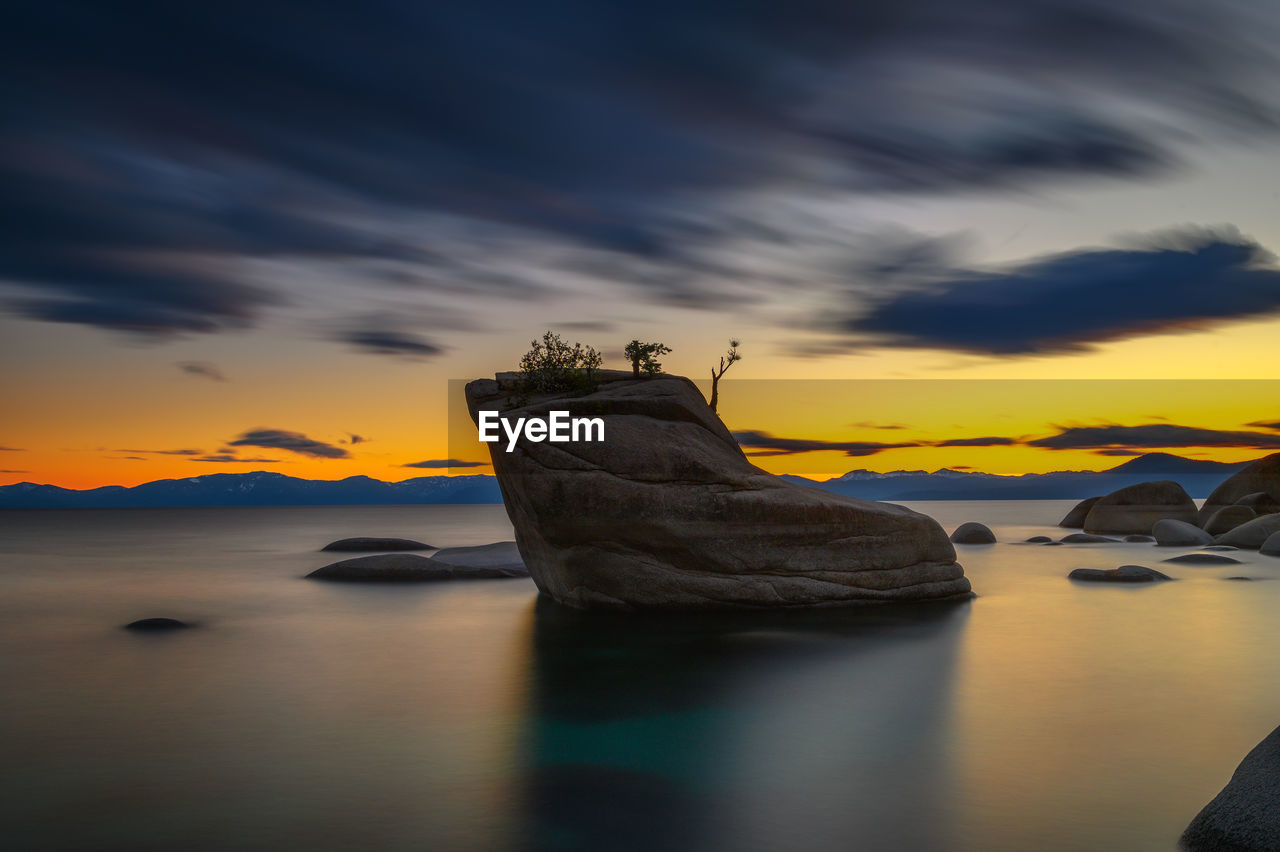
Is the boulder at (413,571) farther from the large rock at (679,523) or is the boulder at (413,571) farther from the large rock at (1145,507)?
the large rock at (1145,507)

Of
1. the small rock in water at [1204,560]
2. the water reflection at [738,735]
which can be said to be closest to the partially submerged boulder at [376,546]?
the water reflection at [738,735]

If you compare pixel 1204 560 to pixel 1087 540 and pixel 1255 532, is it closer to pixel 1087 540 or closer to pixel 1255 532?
pixel 1255 532

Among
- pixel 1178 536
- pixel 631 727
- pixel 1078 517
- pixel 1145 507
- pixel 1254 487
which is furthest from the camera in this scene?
pixel 1078 517

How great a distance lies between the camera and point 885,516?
2109cm

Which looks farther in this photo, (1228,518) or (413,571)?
(1228,518)

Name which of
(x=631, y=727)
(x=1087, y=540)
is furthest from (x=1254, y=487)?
(x=631, y=727)

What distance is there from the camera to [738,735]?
10.9 m

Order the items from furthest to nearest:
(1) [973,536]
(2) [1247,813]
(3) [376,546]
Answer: (1) [973,536]
(3) [376,546]
(2) [1247,813]

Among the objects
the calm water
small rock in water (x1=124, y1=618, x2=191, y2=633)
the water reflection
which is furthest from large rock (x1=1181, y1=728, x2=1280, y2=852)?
small rock in water (x1=124, y1=618, x2=191, y2=633)

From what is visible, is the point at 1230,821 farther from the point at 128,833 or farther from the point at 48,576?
the point at 48,576

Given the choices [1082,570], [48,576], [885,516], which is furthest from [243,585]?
[1082,570]

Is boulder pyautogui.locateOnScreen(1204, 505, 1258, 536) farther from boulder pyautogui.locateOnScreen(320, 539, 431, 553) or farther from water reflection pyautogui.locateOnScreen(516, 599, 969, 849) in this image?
boulder pyautogui.locateOnScreen(320, 539, 431, 553)

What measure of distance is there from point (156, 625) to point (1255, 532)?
143ft

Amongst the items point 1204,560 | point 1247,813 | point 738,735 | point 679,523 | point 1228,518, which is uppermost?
point 679,523
